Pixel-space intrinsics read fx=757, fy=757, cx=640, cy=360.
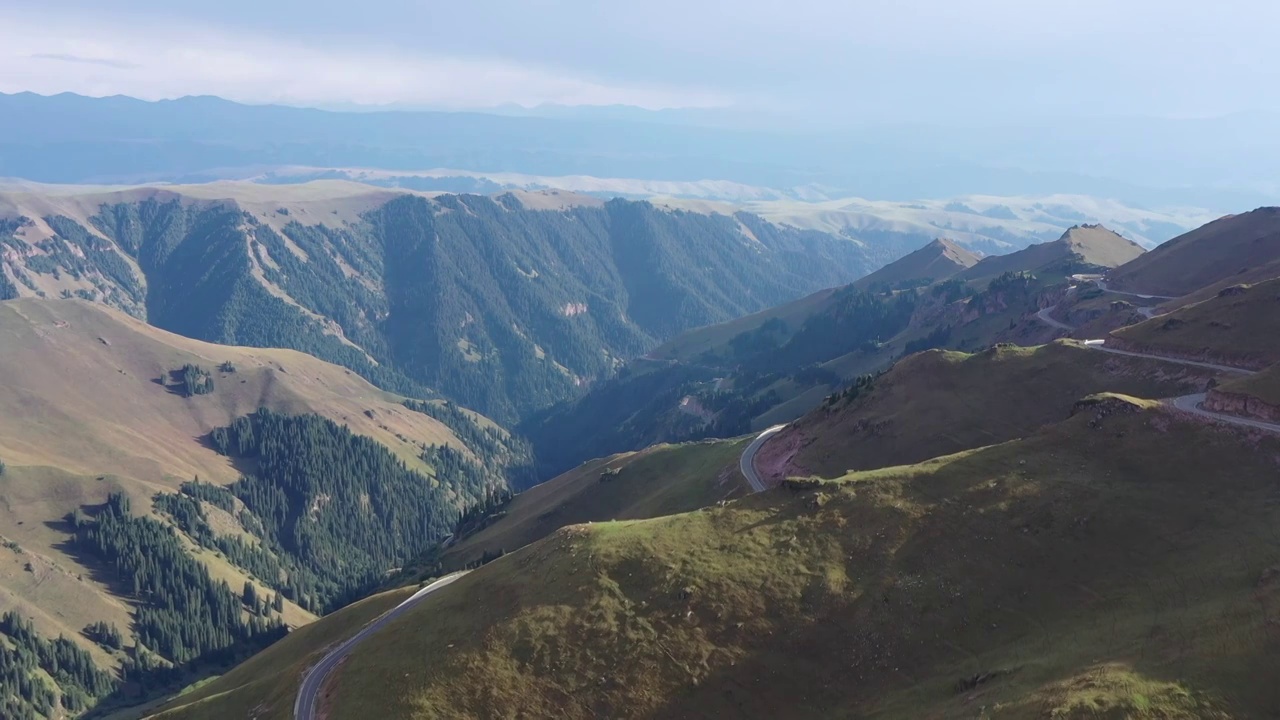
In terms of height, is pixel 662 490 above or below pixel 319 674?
above

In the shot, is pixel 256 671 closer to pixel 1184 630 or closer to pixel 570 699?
pixel 570 699

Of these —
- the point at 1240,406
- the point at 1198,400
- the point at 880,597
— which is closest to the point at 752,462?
the point at 880,597

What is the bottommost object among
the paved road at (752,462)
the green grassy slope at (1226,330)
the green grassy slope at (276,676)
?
the green grassy slope at (276,676)

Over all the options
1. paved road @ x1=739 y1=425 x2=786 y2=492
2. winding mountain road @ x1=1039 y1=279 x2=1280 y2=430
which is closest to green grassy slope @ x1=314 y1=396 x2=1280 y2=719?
winding mountain road @ x1=1039 y1=279 x2=1280 y2=430


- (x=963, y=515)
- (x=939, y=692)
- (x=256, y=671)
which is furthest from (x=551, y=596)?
(x=256, y=671)

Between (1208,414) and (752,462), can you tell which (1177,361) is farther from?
(752,462)

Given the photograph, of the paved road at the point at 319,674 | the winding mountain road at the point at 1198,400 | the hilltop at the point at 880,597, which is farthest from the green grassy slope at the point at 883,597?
the paved road at the point at 319,674

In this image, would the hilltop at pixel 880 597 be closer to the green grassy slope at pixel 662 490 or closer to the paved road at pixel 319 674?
the paved road at pixel 319 674
